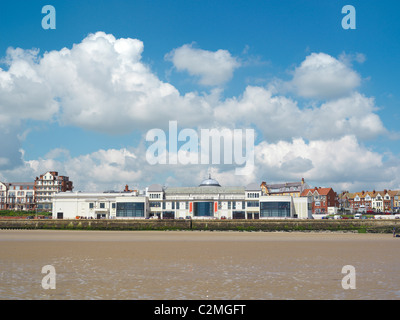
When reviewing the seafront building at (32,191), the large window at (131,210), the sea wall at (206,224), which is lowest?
the sea wall at (206,224)

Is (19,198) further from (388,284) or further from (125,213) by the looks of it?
(388,284)

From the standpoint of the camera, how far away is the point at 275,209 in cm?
10331

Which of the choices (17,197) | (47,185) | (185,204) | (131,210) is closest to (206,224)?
(185,204)

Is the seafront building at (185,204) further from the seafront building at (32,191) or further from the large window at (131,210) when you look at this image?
the seafront building at (32,191)

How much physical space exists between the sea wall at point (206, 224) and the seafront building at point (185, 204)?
1681 cm

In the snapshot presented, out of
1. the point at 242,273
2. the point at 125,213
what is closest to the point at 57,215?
the point at 125,213

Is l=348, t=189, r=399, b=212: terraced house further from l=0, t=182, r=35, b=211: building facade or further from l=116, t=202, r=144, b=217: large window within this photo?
l=0, t=182, r=35, b=211: building facade

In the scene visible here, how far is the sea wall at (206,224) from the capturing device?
81.5 meters

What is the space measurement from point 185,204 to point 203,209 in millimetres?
4922

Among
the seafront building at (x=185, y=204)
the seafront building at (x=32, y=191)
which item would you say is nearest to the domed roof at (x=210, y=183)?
the seafront building at (x=185, y=204)

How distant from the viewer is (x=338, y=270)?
26.5m

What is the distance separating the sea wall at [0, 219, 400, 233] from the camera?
267 ft

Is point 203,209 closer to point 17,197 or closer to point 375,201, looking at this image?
point 17,197
